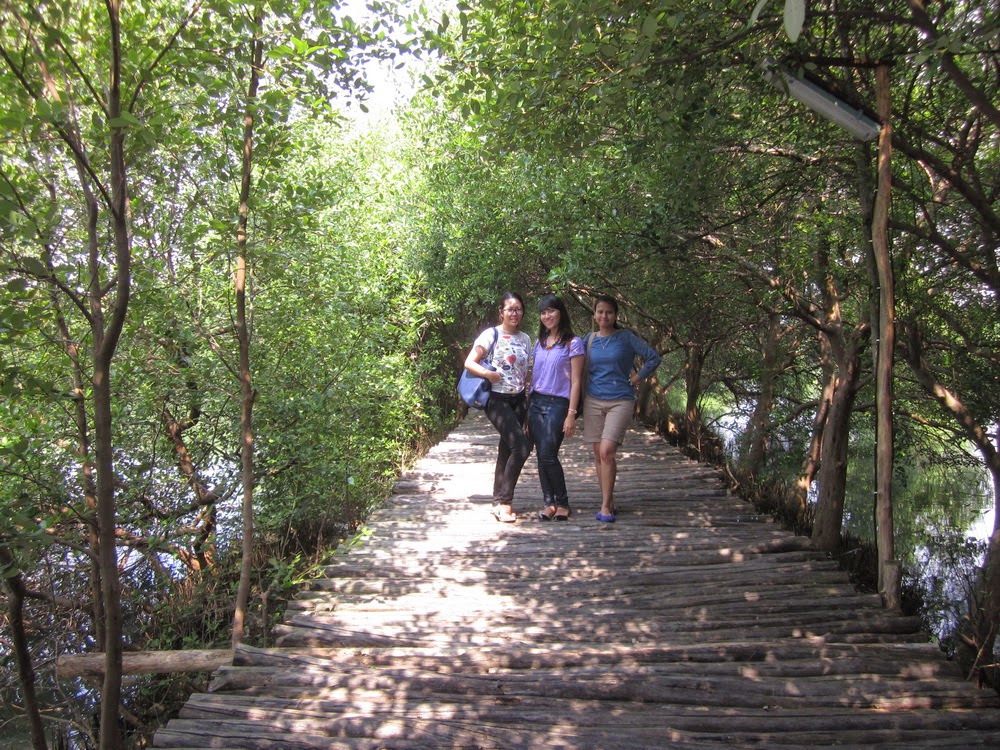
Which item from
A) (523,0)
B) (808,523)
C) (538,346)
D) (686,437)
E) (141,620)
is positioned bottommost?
(141,620)

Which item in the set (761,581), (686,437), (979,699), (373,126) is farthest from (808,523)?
(373,126)

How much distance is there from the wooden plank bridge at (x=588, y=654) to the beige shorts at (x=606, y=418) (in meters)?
0.75

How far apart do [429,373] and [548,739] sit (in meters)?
12.4

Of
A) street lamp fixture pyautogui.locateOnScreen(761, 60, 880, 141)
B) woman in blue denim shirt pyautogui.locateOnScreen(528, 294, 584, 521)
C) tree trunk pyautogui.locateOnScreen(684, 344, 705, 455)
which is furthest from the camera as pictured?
tree trunk pyautogui.locateOnScreen(684, 344, 705, 455)

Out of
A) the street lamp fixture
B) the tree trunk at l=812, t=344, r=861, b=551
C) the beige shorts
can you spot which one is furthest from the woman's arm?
the tree trunk at l=812, t=344, r=861, b=551

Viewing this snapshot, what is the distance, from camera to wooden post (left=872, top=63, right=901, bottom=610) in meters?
4.05

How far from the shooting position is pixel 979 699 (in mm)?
3275

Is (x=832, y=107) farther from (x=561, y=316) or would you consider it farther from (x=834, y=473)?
(x=834, y=473)

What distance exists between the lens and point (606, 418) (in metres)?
5.56

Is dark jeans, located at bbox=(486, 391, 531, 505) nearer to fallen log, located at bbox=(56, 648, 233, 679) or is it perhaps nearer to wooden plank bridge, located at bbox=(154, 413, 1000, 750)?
Answer: wooden plank bridge, located at bbox=(154, 413, 1000, 750)

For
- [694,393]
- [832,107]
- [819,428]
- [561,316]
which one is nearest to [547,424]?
[561,316]

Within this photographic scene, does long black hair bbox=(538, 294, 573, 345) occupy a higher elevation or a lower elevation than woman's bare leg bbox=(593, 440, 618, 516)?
higher

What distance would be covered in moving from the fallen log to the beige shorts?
9.53 ft

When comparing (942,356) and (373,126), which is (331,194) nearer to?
(942,356)
